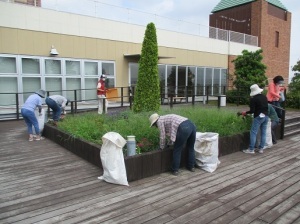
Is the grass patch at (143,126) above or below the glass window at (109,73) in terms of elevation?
below

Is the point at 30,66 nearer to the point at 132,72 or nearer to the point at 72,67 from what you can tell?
the point at 72,67

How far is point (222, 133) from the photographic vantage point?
244 inches

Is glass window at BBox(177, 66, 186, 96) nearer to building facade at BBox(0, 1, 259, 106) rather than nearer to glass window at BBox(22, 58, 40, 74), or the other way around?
building facade at BBox(0, 1, 259, 106)

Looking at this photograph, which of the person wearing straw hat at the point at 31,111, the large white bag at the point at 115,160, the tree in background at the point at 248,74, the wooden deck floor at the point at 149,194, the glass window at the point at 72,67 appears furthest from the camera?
the tree in background at the point at 248,74

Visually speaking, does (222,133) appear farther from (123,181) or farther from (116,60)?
(116,60)

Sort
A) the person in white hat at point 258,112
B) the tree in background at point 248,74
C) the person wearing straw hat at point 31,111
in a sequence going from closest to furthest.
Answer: the person in white hat at point 258,112 → the person wearing straw hat at point 31,111 → the tree in background at point 248,74

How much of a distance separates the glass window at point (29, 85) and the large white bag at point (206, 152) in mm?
8594

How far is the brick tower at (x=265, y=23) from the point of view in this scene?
74.5 ft

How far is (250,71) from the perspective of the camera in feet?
50.9

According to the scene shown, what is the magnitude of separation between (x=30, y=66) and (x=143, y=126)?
7767 mm

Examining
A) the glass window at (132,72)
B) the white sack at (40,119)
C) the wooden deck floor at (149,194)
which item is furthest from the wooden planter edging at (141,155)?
the glass window at (132,72)

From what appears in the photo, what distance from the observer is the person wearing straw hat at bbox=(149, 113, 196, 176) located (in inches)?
174

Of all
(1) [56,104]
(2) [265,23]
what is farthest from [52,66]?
(2) [265,23]

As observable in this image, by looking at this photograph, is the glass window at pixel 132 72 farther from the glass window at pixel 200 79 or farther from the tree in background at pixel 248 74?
the tree in background at pixel 248 74
